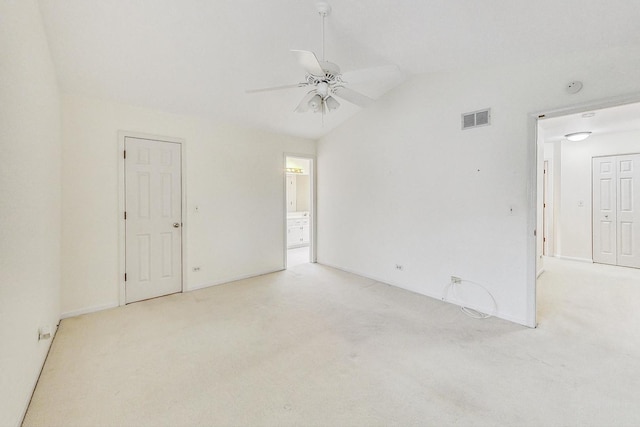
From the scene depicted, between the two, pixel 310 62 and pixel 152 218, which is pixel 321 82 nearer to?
pixel 310 62

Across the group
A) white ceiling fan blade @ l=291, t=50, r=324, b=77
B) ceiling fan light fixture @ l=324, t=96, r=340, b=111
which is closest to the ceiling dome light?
ceiling fan light fixture @ l=324, t=96, r=340, b=111

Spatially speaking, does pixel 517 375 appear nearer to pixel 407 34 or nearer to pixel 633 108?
pixel 407 34

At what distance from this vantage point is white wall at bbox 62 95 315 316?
10.1 feet

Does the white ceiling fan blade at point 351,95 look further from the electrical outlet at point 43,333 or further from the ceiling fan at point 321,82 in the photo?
the electrical outlet at point 43,333

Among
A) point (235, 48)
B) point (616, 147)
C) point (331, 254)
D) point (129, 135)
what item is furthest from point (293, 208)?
point (616, 147)

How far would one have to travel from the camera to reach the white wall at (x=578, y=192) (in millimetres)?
5180

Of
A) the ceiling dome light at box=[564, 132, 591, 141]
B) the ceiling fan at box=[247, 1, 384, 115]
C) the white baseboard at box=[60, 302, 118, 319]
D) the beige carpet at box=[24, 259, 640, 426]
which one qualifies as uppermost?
the ceiling dome light at box=[564, 132, 591, 141]

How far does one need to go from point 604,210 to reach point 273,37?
21.4ft

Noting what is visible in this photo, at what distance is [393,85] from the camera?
387cm

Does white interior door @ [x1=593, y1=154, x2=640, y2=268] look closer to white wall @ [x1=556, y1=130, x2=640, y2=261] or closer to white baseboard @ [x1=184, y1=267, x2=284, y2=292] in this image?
white wall @ [x1=556, y1=130, x2=640, y2=261]

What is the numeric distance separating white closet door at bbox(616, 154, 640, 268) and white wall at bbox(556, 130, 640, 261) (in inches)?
13.0

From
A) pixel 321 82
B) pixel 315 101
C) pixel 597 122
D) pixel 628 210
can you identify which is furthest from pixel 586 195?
pixel 321 82

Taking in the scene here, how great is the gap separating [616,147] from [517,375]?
5503 millimetres

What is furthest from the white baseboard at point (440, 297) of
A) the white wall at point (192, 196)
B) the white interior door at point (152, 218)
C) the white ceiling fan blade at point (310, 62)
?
the white ceiling fan blade at point (310, 62)
